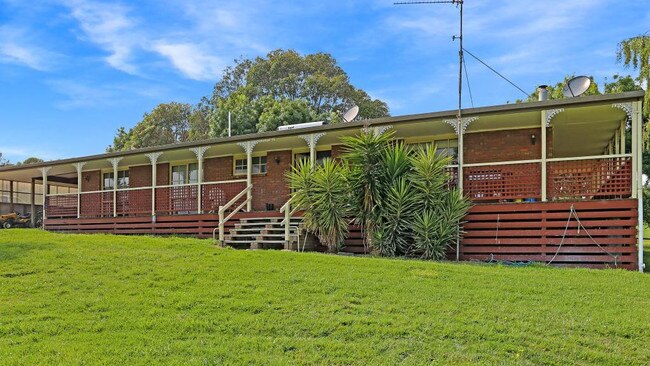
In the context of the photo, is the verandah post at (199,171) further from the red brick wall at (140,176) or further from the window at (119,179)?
the window at (119,179)

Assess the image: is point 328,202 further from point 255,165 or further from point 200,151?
point 200,151

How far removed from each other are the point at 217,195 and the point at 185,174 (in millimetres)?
3507

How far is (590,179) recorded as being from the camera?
36.5ft

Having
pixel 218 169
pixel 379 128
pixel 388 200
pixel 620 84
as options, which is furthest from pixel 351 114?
pixel 620 84

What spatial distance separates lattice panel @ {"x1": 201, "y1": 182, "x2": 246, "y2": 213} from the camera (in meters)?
16.0

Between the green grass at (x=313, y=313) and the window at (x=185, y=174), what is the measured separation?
9.09 metres

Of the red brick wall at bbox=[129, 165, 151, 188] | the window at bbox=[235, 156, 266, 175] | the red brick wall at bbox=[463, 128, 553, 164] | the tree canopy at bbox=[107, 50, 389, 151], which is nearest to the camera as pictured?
the red brick wall at bbox=[463, 128, 553, 164]

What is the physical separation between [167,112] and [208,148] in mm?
35207

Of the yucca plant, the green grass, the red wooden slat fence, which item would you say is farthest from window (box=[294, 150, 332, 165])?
the green grass

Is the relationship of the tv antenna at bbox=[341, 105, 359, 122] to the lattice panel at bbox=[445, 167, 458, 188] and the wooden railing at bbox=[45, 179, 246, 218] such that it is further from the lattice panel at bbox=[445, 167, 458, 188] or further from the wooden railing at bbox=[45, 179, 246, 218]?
the lattice panel at bbox=[445, 167, 458, 188]

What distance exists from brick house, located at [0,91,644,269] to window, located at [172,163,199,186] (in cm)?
5

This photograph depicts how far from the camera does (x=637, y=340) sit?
551 cm

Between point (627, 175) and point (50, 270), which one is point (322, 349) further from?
point (627, 175)

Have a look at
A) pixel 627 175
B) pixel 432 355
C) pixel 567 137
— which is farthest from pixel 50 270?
pixel 567 137
